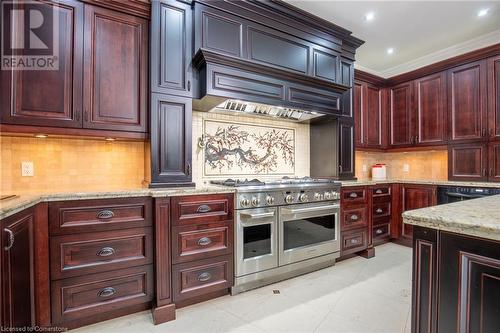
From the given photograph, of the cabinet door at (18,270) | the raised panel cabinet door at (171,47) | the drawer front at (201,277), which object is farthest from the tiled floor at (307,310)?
the raised panel cabinet door at (171,47)

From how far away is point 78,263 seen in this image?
1.74 metres

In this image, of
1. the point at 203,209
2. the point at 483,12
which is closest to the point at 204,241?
the point at 203,209

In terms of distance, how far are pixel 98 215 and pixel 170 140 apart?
80cm

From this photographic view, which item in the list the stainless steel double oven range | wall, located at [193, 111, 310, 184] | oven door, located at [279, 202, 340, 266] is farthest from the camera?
wall, located at [193, 111, 310, 184]

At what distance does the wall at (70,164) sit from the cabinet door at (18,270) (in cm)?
67

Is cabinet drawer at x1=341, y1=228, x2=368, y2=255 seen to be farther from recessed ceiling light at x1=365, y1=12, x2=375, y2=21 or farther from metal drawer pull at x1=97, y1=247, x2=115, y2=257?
recessed ceiling light at x1=365, y1=12, x2=375, y2=21

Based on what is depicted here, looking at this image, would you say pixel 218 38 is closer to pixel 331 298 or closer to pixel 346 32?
pixel 346 32

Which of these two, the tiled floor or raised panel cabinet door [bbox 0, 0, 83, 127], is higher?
raised panel cabinet door [bbox 0, 0, 83, 127]

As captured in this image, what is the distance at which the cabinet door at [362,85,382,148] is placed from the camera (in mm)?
A: 3875

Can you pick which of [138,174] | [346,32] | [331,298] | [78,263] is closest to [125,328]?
[78,263]

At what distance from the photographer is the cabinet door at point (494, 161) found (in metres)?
3.07

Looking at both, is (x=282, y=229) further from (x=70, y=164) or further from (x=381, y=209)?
(x=70, y=164)

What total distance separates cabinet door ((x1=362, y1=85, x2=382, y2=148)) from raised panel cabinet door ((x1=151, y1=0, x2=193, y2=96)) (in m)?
2.79

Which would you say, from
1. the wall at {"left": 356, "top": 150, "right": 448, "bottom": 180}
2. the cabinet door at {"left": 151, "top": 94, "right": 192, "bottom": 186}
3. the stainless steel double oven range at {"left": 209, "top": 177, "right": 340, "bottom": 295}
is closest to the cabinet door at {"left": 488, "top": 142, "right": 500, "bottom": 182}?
the wall at {"left": 356, "top": 150, "right": 448, "bottom": 180}
